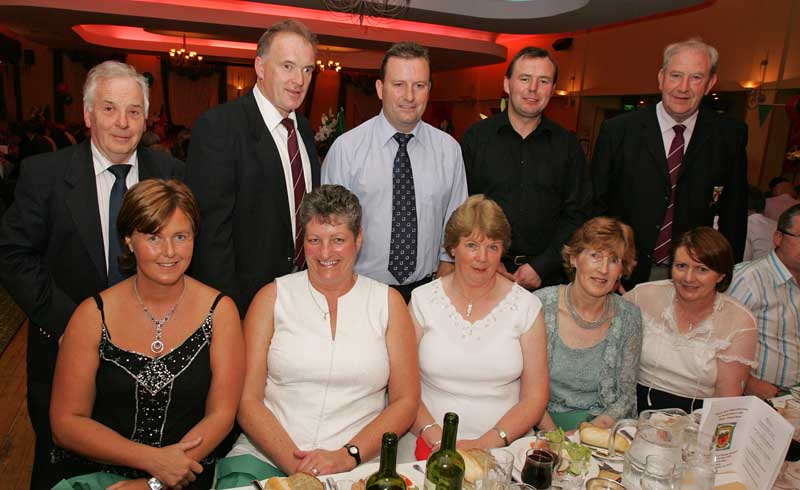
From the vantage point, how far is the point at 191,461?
199 centimetres

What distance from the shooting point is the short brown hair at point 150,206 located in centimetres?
201

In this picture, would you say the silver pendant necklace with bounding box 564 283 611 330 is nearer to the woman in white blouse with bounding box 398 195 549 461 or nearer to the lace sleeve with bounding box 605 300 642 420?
the lace sleeve with bounding box 605 300 642 420

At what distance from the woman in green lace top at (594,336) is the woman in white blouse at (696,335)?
0.57 ft

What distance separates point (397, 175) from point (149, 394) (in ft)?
5.26

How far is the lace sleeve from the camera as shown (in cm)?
253

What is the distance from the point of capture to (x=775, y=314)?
302cm

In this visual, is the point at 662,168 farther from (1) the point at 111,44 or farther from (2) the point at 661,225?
(1) the point at 111,44

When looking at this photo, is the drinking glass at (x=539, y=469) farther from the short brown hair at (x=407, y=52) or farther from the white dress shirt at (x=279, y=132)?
the short brown hair at (x=407, y=52)

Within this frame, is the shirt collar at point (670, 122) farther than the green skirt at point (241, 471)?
Yes

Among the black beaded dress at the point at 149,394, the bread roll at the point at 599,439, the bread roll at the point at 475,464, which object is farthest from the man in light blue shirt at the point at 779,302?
the black beaded dress at the point at 149,394

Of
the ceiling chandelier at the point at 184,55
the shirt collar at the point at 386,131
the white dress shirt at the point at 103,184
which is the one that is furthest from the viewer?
the ceiling chandelier at the point at 184,55

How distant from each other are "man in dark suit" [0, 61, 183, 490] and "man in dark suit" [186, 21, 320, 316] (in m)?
0.30

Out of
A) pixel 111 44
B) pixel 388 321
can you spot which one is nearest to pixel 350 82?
pixel 111 44

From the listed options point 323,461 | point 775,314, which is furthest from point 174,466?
point 775,314
